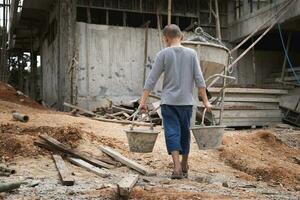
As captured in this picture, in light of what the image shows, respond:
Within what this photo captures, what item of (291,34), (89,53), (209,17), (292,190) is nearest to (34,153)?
(292,190)

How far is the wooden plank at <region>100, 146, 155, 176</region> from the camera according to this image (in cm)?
562

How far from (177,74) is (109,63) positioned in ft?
26.6

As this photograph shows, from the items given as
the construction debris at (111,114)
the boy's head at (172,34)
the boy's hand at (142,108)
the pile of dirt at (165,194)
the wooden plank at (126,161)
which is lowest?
the construction debris at (111,114)

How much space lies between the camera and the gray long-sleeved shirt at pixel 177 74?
17.5ft

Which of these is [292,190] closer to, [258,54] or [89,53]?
[89,53]

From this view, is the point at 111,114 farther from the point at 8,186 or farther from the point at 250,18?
the point at 8,186

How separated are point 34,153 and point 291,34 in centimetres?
1090

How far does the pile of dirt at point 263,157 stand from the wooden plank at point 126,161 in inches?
68.4

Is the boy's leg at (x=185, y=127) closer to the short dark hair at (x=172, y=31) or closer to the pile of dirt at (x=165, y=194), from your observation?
the short dark hair at (x=172, y=31)

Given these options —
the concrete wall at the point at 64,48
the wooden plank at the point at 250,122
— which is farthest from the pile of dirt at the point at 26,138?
the wooden plank at the point at 250,122

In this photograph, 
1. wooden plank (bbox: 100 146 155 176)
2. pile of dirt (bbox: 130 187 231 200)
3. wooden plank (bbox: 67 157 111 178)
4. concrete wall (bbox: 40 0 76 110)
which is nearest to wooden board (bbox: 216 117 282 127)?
concrete wall (bbox: 40 0 76 110)

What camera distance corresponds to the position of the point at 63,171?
17.2ft

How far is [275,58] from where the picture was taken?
50.4ft

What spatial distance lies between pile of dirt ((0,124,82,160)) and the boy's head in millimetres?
2306
